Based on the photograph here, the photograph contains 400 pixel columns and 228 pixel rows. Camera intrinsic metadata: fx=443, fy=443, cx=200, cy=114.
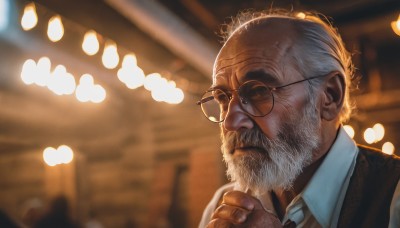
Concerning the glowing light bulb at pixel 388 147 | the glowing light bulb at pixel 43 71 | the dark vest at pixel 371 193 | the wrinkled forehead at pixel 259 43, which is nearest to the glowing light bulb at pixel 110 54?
the glowing light bulb at pixel 43 71

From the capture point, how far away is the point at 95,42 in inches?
225

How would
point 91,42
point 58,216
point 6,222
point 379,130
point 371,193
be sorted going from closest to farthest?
point 6,222 < point 371,193 < point 91,42 < point 58,216 < point 379,130

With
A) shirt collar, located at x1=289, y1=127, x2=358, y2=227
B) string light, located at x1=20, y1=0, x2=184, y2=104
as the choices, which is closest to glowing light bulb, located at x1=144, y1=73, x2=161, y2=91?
string light, located at x1=20, y1=0, x2=184, y2=104

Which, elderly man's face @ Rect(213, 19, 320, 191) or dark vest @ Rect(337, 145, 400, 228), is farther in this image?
elderly man's face @ Rect(213, 19, 320, 191)

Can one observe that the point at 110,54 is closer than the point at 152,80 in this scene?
Yes

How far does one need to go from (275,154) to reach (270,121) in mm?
143

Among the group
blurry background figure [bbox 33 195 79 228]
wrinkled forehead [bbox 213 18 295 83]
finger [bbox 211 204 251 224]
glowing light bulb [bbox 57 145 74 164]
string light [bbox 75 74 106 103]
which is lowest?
blurry background figure [bbox 33 195 79 228]

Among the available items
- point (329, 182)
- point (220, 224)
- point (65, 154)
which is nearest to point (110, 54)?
point (65, 154)

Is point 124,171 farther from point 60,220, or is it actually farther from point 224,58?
point 224,58

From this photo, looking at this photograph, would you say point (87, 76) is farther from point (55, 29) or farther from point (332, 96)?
point (332, 96)

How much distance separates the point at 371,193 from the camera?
1699 mm

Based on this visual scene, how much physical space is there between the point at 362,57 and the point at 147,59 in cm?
342

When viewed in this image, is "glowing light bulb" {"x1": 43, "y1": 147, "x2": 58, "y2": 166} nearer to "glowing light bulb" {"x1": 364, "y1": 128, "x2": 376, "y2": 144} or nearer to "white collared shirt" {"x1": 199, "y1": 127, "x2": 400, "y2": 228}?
"glowing light bulb" {"x1": 364, "y1": 128, "x2": 376, "y2": 144}

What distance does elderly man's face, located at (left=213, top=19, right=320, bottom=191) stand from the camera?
6.23ft
